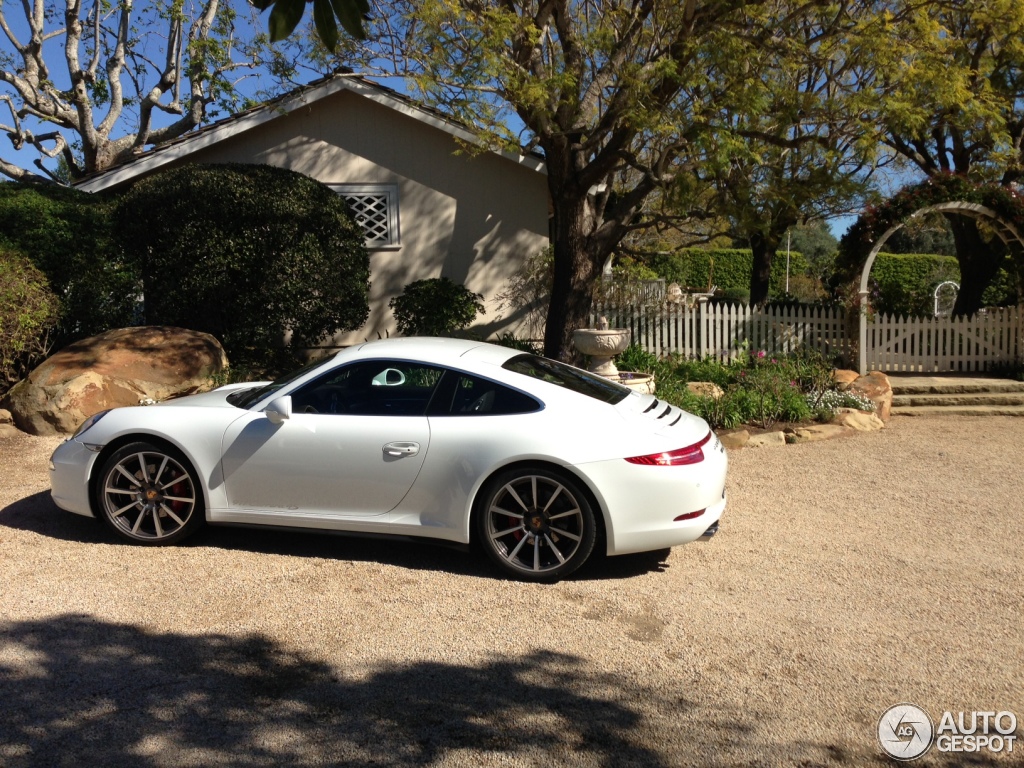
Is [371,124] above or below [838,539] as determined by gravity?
above

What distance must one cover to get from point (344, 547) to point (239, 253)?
6964mm

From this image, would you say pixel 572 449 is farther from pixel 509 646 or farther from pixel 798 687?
pixel 798 687

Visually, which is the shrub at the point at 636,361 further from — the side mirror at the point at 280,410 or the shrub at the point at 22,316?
the side mirror at the point at 280,410

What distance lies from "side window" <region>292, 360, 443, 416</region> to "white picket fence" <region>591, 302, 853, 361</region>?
8068 millimetres

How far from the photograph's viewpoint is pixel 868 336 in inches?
510

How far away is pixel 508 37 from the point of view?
9.92 metres

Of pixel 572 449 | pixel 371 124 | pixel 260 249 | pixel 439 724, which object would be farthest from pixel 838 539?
pixel 371 124

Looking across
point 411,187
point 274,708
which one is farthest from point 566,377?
point 411,187

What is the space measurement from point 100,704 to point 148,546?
2.07m

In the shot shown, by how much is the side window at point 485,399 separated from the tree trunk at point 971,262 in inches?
505

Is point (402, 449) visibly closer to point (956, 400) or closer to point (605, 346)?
point (605, 346)

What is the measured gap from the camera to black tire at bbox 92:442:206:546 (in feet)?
18.1

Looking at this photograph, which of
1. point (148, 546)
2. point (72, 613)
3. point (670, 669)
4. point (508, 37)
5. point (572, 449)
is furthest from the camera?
point (508, 37)

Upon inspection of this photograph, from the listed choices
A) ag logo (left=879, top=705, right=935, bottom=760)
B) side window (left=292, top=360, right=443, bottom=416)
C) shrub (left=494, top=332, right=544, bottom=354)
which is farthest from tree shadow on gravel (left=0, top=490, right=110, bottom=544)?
shrub (left=494, top=332, right=544, bottom=354)
